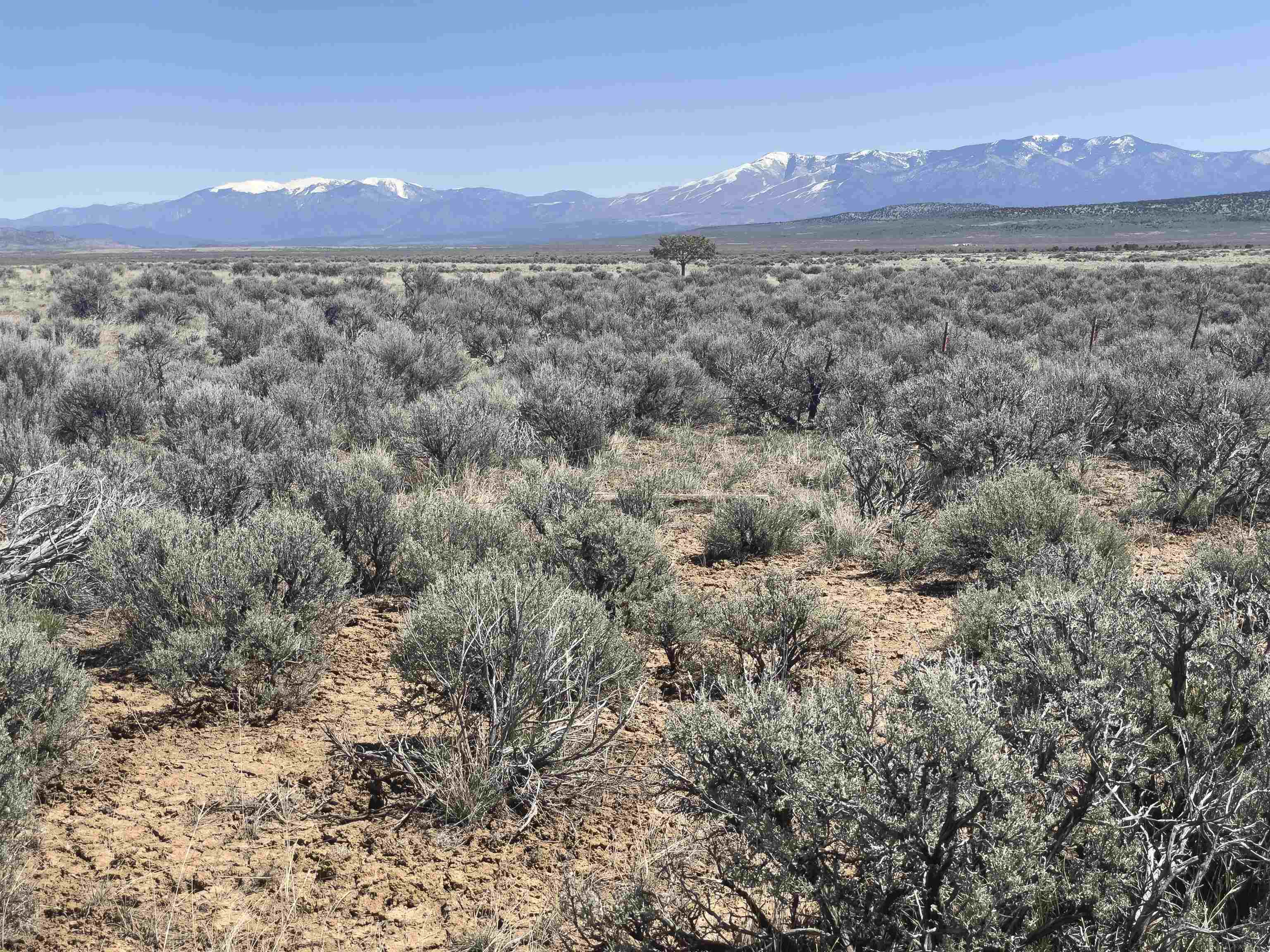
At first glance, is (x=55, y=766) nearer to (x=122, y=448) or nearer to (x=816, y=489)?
(x=122, y=448)

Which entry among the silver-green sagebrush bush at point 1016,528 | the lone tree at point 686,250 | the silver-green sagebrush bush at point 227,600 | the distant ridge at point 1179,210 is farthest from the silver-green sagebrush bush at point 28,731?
the distant ridge at point 1179,210

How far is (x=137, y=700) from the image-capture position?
13.4ft

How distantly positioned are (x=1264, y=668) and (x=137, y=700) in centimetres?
520

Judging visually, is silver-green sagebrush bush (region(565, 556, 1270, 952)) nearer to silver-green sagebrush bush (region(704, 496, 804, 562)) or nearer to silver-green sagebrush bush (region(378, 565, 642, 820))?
silver-green sagebrush bush (region(378, 565, 642, 820))

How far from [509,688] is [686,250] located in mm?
61462

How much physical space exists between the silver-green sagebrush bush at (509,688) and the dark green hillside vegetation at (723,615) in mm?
25

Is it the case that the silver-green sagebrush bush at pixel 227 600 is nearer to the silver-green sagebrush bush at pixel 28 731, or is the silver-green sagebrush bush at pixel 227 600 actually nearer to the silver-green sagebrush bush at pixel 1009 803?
the silver-green sagebrush bush at pixel 28 731

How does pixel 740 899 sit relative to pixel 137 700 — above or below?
below

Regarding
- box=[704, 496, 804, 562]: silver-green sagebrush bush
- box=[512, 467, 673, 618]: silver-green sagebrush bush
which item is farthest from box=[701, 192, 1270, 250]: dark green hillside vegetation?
box=[512, 467, 673, 618]: silver-green sagebrush bush

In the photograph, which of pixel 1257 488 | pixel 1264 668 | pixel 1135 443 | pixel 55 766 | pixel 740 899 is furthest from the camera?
pixel 1135 443

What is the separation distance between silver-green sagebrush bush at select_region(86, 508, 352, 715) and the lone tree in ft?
195

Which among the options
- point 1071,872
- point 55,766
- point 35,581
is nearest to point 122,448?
point 35,581

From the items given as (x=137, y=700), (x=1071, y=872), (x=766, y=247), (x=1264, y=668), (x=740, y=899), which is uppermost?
(x=766, y=247)

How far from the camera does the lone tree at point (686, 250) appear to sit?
6276cm
